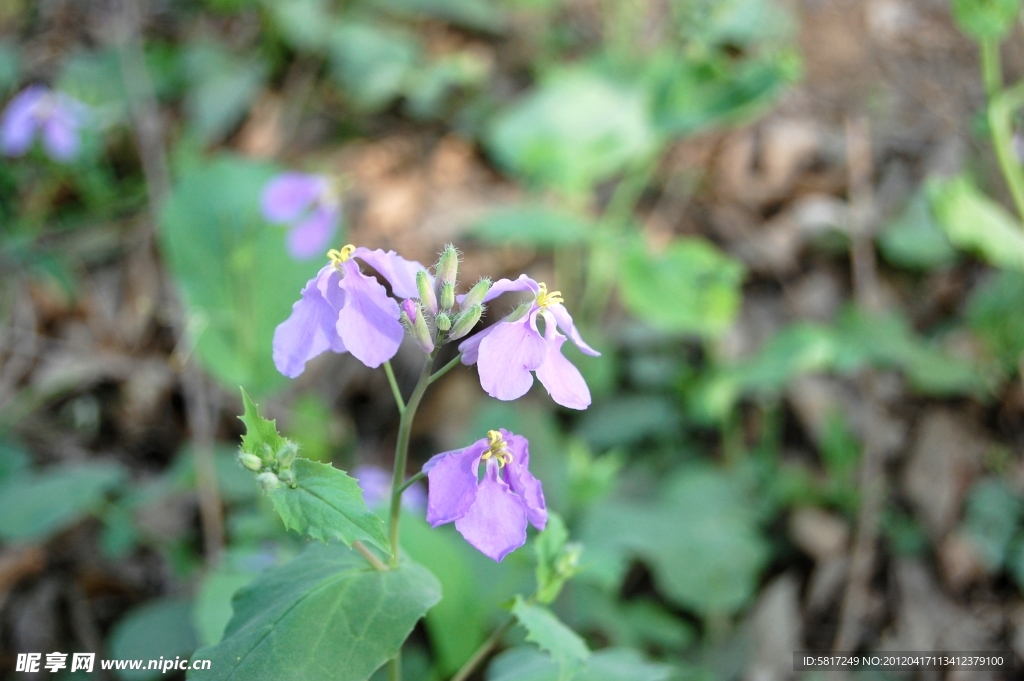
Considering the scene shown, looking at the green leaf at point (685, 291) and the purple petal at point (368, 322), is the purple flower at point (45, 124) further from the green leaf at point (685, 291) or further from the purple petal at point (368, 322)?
the purple petal at point (368, 322)

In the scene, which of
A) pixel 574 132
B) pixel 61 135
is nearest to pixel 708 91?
pixel 574 132

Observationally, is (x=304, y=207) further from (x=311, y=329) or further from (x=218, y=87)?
(x=218, y=87)

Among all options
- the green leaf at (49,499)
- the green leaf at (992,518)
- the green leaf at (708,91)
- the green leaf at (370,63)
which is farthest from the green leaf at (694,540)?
the green leaf at (370,63)

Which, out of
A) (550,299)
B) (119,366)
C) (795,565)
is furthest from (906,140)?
(119,366)

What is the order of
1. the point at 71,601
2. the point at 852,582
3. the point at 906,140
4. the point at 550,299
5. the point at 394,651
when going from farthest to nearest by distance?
the point at 906,140
the point at 71,601
the point at 852,582
the point at 550,299
the point at 394,651

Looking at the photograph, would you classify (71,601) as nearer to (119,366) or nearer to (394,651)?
(119,366)

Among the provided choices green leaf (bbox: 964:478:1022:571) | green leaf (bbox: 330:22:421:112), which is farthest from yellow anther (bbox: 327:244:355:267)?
green leaf (bbox: 330:22:421:112)

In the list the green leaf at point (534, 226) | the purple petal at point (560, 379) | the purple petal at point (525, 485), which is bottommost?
the green leaf at point (534, 226)
